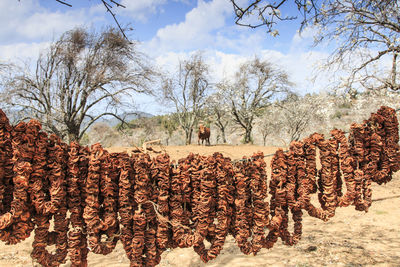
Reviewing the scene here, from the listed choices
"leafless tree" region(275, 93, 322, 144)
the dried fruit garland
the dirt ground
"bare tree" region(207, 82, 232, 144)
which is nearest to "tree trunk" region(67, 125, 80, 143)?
the dirt ground

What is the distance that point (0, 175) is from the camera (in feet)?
5.82

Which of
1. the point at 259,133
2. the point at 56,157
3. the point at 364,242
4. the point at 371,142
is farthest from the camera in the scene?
the point at 259,133

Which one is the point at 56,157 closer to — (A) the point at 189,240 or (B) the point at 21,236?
(B) the point at 21,236

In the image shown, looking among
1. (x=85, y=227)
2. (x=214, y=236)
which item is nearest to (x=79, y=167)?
(x=85, y=227)

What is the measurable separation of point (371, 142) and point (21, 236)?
306cm

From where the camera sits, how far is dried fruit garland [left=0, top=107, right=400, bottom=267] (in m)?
1.85

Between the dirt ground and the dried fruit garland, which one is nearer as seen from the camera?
the dried fruit garland

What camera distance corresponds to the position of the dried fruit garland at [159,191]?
6.06 feet

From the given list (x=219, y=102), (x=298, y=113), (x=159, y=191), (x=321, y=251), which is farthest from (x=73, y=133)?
(x=298, y=113)

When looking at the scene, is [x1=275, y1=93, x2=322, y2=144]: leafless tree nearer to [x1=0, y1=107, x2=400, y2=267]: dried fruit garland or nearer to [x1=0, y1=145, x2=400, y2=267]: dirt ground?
[x1=0, y1=145, x2=400, y2=267]: dirt ground

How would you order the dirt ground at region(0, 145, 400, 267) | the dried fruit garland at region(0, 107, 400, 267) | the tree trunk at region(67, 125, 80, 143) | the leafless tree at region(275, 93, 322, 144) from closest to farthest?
the dried fruit garland at region(0, 107, 400, 267) < the dirt ground at region(0, 145, 400, 267) < the tree trunk at region(67, 125, 80, 143) < the leafless tree at region(275, 93, 322, 144)

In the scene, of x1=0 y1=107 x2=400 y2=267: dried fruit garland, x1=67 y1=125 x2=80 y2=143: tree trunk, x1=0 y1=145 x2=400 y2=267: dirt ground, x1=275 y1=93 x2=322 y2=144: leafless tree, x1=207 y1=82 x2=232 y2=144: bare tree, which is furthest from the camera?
x1=275 y1=93 x2=322 y2=144: leafless tree

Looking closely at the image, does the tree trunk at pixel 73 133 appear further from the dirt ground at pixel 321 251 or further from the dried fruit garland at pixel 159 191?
the dried fruit garland at pixel 159 191

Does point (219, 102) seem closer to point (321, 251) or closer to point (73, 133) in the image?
point (73, 133)
